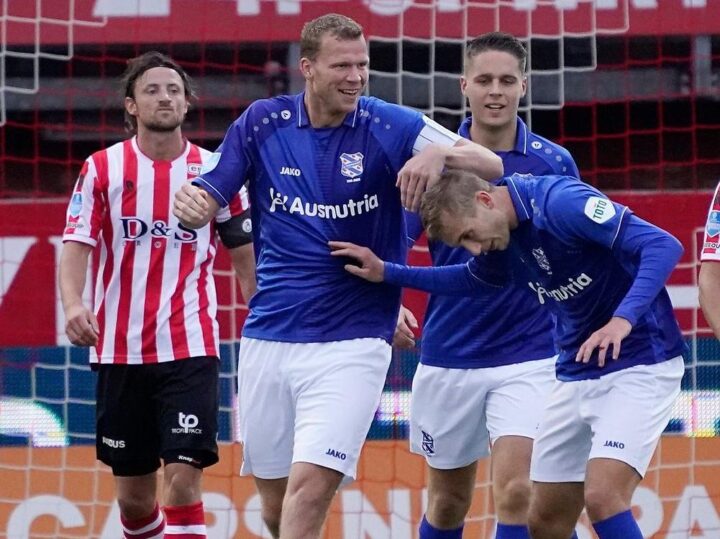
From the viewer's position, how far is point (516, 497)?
5078 mm

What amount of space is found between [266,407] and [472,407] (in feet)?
2.96

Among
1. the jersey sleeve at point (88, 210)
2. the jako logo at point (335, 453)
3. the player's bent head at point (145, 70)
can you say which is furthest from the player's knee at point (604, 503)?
the player's bent head at point (145, 70)

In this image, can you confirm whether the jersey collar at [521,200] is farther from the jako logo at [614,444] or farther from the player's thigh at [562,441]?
the jako logo at [614,444]

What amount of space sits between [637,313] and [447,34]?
4.28m

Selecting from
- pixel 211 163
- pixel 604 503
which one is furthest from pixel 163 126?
pixel 604 503

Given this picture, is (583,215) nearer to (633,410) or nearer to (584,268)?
(584,268)

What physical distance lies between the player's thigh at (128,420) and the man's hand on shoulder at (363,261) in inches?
49.6

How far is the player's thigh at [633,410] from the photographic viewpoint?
4449mm

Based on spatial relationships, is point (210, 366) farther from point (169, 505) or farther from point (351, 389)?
point (351, 389)

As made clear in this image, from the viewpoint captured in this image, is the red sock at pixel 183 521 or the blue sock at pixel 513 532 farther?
the red sock at pixel 183 521

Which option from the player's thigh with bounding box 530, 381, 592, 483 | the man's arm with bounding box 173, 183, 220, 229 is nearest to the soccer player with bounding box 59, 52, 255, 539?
the man's arm with bounding box 173, 183, 220, 229

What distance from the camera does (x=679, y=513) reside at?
6.87 m

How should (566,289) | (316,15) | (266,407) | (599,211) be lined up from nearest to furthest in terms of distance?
(599,211)
(566,289)
(266,407)
(316,15)

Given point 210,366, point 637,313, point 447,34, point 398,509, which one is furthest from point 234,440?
point 637,313
